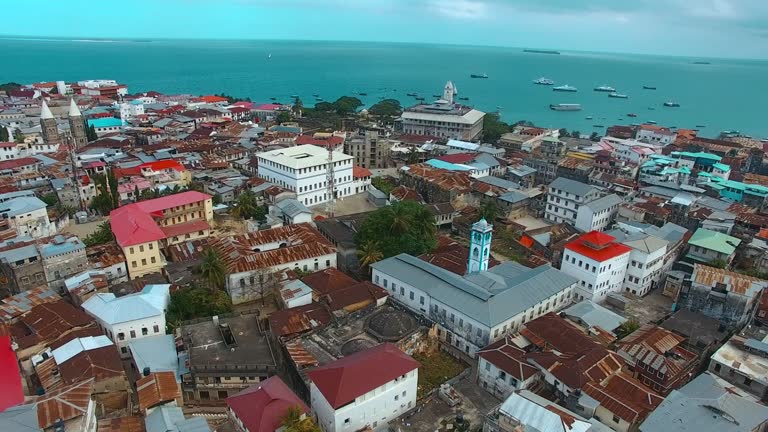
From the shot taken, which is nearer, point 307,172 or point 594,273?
point 594,273

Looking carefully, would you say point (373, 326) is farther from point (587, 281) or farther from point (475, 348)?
point (587, 281)

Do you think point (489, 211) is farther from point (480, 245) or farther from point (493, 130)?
point (493, 130)

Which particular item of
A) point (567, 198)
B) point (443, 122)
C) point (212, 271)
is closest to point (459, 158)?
point (567, 198)

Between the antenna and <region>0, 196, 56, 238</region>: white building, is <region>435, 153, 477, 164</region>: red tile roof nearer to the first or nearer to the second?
the antenna

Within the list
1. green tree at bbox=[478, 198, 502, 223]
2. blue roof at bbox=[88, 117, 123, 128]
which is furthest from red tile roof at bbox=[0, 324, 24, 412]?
blue roof at bbox=[88, 117, 123, 128]

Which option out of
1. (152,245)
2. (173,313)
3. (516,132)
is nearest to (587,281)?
(173,313)
